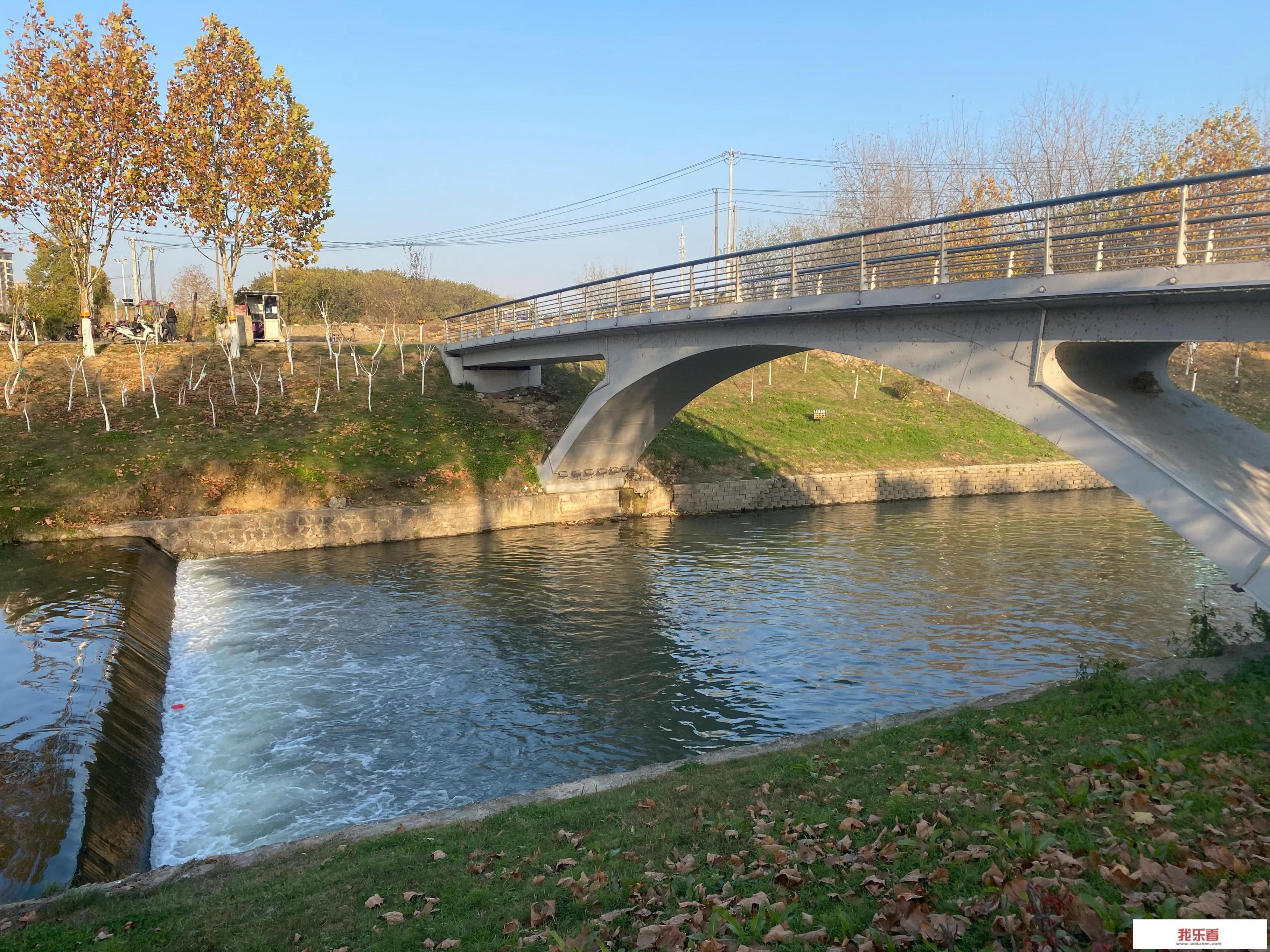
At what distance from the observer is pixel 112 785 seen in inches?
423

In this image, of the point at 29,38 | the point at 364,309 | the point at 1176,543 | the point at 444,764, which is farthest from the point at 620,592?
the point at 364,309

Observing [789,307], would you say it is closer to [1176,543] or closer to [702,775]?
[702,775]

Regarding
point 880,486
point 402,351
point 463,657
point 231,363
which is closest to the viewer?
point 463,657

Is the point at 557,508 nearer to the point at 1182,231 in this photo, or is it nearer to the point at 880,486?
the point at 880,486

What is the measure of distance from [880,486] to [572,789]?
95.7ft

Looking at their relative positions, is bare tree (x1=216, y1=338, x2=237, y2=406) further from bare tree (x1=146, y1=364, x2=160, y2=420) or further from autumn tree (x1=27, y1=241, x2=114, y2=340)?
autumn tree (x1=27, y1=241, x2=114, y2=340)

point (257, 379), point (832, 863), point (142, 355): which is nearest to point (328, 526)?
point (257, 379)

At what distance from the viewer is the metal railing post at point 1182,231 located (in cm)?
1045

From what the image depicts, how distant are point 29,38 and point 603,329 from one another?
25.5 metres

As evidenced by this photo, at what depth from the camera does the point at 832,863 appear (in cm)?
603

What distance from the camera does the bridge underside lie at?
35.2 ft

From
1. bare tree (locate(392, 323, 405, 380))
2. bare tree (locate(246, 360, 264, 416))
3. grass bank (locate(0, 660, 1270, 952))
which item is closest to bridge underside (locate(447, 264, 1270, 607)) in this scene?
A: grass bank (locate(0, 660, 1270, 952))

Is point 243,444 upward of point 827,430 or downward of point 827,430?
downward

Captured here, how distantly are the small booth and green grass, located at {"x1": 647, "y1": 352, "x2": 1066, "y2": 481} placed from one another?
72.3ft
